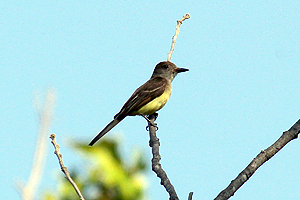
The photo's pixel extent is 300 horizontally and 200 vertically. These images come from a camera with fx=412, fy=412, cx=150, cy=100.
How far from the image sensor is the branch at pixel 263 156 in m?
4.07

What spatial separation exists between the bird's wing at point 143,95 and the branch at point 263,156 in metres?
4.90

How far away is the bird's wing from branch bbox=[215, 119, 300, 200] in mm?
4902

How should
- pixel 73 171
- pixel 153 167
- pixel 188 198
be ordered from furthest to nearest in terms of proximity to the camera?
1. pixel 153 167
2. pixel 73 171
3. pixel 188 198

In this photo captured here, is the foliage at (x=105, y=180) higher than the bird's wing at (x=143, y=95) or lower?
lower

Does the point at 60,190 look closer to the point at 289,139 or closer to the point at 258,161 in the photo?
the point at 258,161

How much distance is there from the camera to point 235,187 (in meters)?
4.01

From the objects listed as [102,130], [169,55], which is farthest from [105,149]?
[169,55]

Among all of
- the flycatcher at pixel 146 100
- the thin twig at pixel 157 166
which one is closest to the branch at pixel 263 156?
the thin twig at pixel 157 166

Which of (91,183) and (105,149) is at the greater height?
(105,149)

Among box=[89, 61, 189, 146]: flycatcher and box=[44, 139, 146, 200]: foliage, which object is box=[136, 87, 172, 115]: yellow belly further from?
box=[44, 139, 146, 200]: foliage

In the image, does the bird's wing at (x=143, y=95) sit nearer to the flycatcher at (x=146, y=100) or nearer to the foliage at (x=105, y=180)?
the flycatcher at (x=146, y=100)

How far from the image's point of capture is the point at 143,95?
9125 millimetres

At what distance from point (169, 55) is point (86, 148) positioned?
546 cm

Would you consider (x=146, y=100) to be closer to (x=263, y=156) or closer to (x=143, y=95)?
(x=143, y=95)
